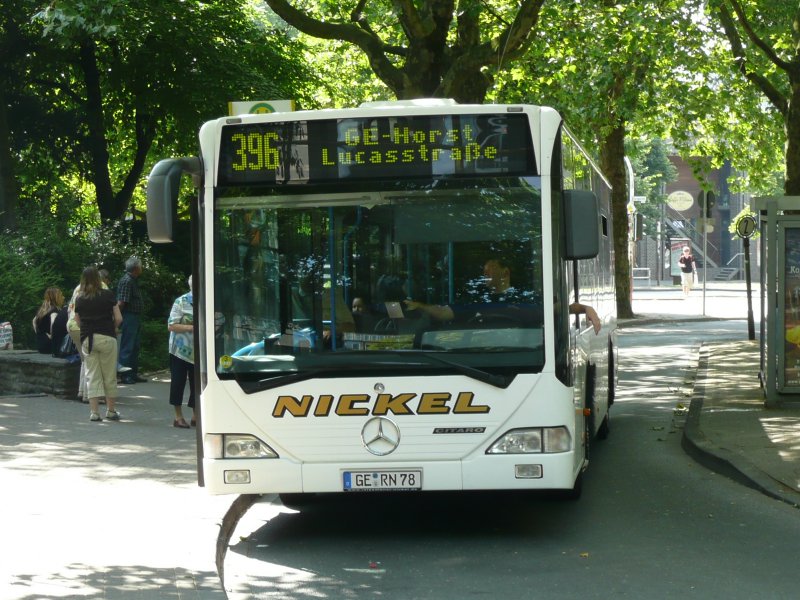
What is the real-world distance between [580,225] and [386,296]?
1.22 metres

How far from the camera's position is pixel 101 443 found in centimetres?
1260

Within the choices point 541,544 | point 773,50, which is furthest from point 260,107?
point 773,50

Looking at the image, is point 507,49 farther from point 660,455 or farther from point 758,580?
point 758,580

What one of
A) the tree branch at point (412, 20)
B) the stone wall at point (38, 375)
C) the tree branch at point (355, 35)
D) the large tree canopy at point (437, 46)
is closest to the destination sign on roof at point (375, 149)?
the stone wall at point (38, 375)

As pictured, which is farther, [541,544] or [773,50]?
[773,50]

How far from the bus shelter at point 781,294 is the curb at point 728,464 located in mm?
1022

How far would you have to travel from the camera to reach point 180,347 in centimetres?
1361

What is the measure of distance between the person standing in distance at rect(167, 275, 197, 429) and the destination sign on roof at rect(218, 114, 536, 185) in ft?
17.5

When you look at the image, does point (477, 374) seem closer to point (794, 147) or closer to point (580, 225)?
point (580, 225)

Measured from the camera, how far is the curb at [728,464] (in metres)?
9.87

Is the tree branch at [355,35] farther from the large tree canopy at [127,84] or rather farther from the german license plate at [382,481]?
the german license plate at [382,481]

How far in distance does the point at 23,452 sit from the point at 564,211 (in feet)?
19.8

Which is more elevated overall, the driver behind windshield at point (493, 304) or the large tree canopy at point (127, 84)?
the large tree canopy at point (127, 84)

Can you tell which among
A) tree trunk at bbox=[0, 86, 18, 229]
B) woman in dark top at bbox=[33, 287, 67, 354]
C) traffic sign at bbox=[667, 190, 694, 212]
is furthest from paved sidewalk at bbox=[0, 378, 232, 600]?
traffic sign at bbox=[667, 190, 694, 212]
